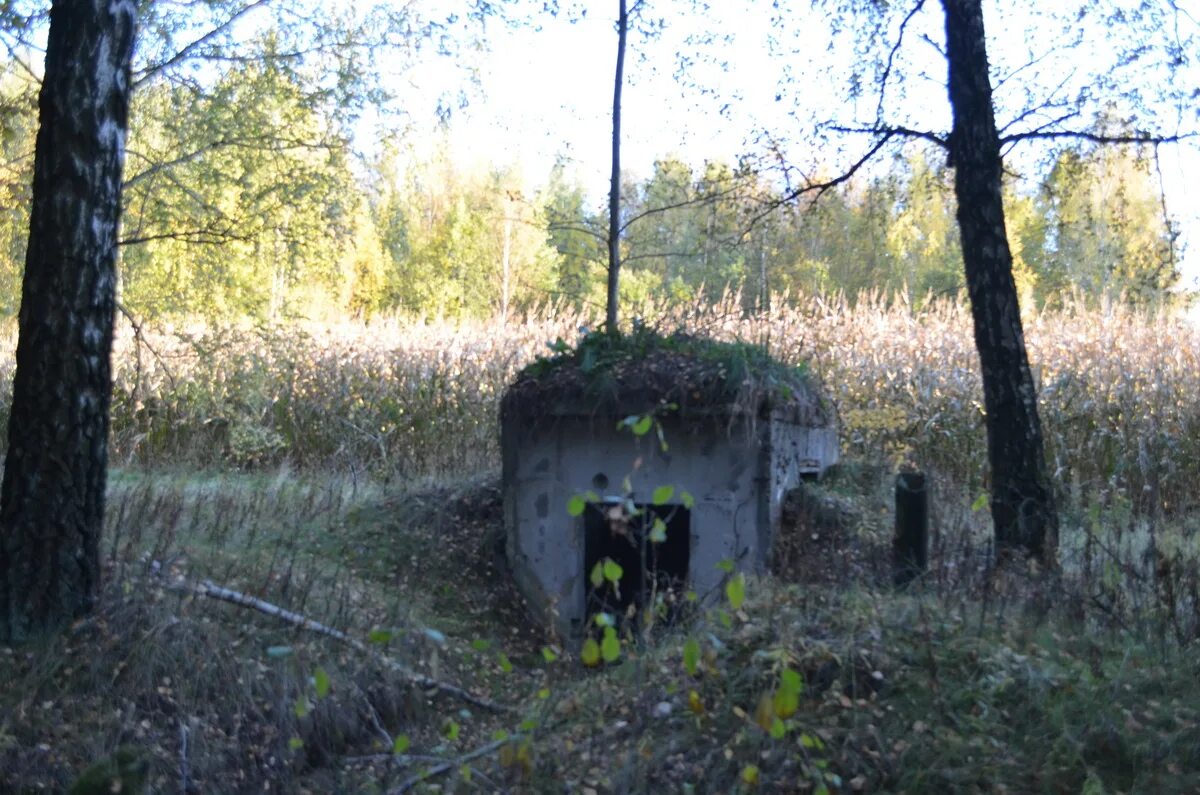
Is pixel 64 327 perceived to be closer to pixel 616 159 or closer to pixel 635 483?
pixel 635 483

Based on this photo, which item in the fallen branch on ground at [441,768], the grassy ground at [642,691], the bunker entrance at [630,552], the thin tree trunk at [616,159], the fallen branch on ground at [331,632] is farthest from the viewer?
the thin tree trunk at [616,159]

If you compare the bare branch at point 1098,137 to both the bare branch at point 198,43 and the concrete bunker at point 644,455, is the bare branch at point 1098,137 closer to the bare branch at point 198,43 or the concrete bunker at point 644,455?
the concrete bunker at point 644,455

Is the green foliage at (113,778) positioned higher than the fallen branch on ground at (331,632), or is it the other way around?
the green foliage at (113,778)

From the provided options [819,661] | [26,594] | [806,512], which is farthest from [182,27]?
[819,661]

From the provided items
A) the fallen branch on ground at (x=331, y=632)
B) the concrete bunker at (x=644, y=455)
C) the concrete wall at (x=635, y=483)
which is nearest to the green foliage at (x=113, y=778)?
the fallen branch on ground at (x=331, y=632)

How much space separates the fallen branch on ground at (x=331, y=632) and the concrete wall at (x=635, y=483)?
1399mm

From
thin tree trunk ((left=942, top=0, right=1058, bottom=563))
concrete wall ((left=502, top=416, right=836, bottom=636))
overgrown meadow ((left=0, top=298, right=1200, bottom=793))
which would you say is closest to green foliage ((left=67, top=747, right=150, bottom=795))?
overgrown meadow ((left=0, top=298, right=1200, bottom=793))

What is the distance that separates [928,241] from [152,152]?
34.9m

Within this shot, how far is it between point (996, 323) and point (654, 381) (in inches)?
90.6

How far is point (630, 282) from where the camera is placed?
81.4 ft

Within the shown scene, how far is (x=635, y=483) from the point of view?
777 cm

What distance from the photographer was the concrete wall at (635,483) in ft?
25.1

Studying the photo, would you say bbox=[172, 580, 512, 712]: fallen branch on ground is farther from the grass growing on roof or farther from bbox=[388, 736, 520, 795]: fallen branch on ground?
the grass growing on roof

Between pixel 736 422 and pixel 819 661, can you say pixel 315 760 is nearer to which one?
pixel 819 661
